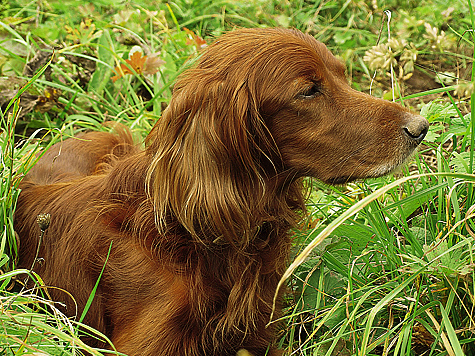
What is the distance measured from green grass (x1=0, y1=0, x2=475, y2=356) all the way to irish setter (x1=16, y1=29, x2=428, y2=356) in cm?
18

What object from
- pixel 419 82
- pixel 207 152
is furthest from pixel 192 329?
pixel 419 82

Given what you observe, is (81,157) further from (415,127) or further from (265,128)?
→ (415,127)

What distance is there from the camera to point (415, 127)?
6.73 feet

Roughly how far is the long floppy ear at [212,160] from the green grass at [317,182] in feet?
1.06

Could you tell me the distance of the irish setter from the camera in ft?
6.75

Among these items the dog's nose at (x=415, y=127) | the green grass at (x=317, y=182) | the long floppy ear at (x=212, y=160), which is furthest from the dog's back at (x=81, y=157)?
the dog's nose at (x=415, y=127)

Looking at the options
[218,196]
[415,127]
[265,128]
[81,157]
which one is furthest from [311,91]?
[81,157]

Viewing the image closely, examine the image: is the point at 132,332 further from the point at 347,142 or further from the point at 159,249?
the point at 347,142

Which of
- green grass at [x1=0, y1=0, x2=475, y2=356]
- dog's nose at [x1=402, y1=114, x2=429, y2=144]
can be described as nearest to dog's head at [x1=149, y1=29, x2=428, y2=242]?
dog's nose at [x1=402, y1=114, x2=429, y2=144]

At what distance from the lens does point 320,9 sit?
5.05 m

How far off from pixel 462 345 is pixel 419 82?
110 inches

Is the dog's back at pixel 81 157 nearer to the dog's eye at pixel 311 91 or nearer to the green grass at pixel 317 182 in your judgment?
the green grass at pixel 317 182

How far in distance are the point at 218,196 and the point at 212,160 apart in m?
0.13

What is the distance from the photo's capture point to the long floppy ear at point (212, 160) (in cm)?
205
